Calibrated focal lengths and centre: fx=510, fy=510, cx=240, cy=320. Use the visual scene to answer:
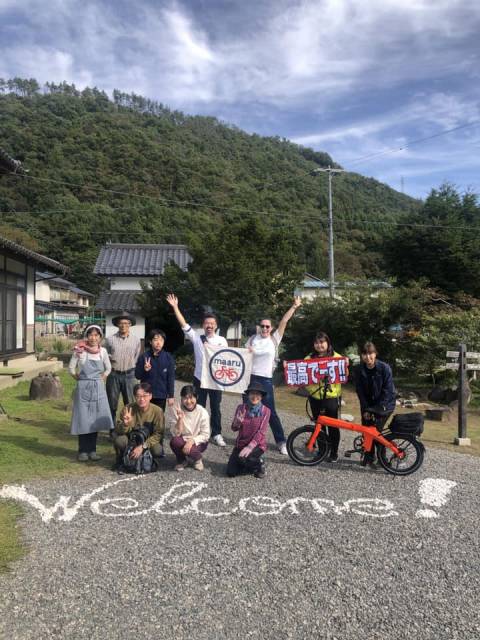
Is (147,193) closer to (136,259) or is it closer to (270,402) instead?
(136,259)

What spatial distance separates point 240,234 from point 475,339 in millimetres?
7856

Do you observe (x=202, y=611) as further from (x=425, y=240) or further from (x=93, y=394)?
(x=425, y=240)

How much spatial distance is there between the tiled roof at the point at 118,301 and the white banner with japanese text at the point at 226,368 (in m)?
17.7

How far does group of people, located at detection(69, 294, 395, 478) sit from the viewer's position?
530cm

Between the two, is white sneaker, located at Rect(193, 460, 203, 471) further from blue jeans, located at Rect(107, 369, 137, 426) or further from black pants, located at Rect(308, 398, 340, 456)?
black pants, located at Rect(308, 398, 340, 456)

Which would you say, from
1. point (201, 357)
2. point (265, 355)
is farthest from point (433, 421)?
point (201, 357)

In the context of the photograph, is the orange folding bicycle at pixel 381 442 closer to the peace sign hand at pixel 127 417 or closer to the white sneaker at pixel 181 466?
the white sneaker at pixel 181 466

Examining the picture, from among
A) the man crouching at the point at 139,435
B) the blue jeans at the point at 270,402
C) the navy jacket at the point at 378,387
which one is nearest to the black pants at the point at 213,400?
the blue jeans at the point at 270,402

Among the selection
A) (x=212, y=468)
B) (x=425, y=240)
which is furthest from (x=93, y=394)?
(x=425, y=240)

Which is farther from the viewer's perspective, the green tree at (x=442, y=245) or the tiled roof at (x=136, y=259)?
the tiled roof at (x=136, y=259)

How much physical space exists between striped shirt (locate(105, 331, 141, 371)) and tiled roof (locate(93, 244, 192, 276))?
19.3 metres

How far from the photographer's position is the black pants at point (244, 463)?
5.17m

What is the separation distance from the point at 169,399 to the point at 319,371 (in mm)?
1762

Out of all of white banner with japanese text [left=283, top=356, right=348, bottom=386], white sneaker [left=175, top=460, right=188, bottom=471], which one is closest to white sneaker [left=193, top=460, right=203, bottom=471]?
white sneaker [left=175, top=460, right=188, bottom=471]
